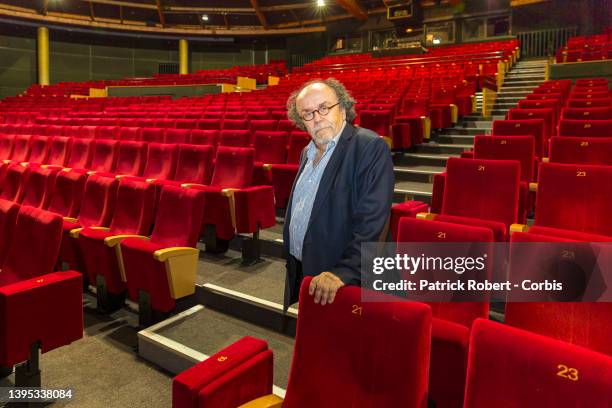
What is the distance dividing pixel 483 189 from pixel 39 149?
5.01ft

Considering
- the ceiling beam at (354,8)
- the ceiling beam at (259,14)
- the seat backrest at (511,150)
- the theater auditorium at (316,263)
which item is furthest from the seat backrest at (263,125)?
the ceiling beam at (259,14)

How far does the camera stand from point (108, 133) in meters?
1.70

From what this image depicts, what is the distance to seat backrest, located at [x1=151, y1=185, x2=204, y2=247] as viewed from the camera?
826 millimetres

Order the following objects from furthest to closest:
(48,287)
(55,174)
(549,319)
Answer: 1. (55,174)
2. (48,287)
3. (549,319)

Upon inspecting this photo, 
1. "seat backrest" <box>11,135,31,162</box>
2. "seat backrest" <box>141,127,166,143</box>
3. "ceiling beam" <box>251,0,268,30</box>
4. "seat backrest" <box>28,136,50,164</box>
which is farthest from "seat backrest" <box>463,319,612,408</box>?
"ceiling beam" <box>251,0,268,30</box>

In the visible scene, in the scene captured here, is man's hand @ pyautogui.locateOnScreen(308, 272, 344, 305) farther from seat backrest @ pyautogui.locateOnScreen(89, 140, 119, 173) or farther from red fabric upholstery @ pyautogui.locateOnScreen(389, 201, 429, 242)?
seat backrest @ pyautogui.locateOnScreen(89, 140, 119, 173)

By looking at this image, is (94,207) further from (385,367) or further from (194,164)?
(385,367)

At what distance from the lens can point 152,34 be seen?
4.93 m

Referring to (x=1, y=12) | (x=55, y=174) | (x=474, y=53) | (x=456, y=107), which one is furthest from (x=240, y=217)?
(x=1, y=12)

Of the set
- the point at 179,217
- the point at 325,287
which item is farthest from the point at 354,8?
the point at 325,287

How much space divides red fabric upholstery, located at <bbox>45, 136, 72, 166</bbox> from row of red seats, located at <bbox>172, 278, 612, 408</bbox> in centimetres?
134

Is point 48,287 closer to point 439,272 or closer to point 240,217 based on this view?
point 240,217

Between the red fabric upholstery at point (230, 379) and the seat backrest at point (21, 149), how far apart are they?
157cm

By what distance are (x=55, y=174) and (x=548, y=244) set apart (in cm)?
108
